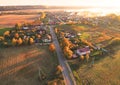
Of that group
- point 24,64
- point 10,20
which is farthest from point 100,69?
point 10,20

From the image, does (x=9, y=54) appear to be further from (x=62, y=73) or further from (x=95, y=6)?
(x=95, y=6)

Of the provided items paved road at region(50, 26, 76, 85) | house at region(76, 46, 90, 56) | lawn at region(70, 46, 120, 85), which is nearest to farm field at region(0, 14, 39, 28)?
paved road at region(50, 26, 76, 85)

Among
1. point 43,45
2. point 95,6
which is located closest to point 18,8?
point 95,6

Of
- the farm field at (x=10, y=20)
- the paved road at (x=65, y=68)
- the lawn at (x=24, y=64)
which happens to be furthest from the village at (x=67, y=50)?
the farm field at (x=10, y=20)

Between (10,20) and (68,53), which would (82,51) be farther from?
(10,20)

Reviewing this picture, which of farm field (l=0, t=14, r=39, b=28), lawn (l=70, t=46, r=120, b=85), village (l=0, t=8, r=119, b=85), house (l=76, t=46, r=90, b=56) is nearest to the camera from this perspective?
lawn (l=70, t=46, r=120, b=85)

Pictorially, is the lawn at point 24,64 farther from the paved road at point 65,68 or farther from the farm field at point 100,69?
the farm field at point 100,69

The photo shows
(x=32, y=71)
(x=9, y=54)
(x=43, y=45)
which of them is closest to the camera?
(x=32, y=71)

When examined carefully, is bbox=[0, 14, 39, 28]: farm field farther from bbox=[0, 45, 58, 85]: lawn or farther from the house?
the house
